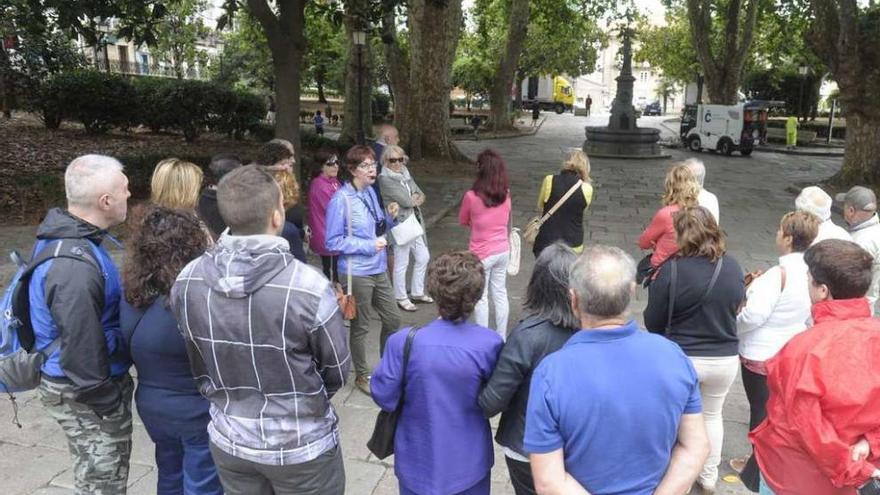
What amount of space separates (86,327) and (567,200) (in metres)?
3.66

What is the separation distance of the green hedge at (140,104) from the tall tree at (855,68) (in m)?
14.2

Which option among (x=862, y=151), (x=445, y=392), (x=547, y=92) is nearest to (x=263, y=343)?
(x=445, y=392)

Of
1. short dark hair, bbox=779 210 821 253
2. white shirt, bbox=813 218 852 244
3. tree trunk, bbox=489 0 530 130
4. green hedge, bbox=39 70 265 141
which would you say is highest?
tree trunk, bbox=489 0 530 130

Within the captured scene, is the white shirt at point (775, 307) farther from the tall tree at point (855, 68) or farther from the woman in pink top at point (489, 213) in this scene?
the tall tree at point (855, 68)

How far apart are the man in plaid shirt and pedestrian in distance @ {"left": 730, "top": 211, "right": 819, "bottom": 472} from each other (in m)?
2.18

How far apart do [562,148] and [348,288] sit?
22.1 meters

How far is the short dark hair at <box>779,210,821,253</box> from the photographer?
3330mm

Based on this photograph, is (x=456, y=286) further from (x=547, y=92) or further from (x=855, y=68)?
(x=547, y=92)

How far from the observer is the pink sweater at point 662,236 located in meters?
4.30

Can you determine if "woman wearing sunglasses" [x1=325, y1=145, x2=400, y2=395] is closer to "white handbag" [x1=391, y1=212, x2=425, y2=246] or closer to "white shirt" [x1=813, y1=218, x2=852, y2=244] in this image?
"white handbag" [x1=391, y1=212, x2=425, y2=246]

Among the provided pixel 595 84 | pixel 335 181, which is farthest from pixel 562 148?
pixel 595 84

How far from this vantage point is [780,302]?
3332mm

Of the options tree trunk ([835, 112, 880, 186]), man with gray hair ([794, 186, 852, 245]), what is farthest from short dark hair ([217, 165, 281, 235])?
tree trunk ([835, 112, 880, 186])

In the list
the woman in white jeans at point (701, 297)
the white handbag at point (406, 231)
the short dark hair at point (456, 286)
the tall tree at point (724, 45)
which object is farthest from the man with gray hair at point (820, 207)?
the tall tree at point (724, 45)
